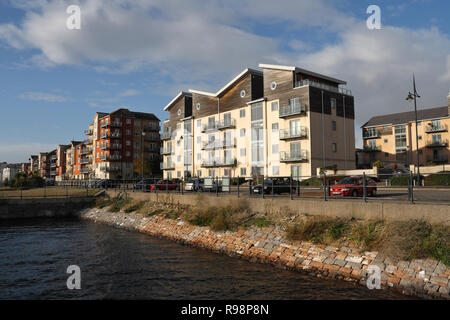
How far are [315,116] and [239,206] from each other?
96.3ft

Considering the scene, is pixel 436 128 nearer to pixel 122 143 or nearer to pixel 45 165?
pixel 122 143

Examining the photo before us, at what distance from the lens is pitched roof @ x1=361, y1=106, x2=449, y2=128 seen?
2517 inches

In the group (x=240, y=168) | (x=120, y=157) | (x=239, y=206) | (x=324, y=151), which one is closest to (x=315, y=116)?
(x=324, y=151)

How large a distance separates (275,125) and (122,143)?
2083 inches

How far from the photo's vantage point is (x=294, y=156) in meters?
45.9

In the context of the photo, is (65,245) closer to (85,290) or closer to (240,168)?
(85,290)

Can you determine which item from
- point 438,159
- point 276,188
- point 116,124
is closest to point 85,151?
point 116,124

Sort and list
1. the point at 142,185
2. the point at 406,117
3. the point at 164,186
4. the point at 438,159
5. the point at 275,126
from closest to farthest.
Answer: the point at 142,185
the point at 164,186
the point at 275,126
the point at 438,159
the point at 406,117

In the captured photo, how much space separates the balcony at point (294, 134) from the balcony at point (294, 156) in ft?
6.67

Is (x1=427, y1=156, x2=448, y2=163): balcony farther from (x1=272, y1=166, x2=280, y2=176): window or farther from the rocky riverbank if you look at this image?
the rocky riverbank

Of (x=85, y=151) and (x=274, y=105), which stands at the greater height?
(x=274, y=105)

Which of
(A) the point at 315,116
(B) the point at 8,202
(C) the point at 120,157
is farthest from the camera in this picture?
(C) the point at 120,157

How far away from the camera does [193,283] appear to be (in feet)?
38.1

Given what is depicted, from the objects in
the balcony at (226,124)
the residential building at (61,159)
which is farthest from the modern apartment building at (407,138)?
the residential building at (61,159)
